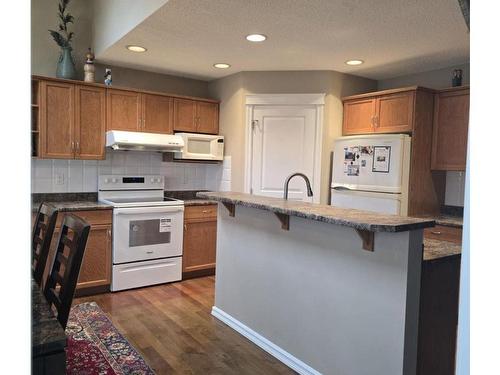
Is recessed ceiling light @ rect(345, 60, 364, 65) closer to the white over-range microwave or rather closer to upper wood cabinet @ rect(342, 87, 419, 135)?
upper wood cabinet @ rect(342, 87, 419, 135)

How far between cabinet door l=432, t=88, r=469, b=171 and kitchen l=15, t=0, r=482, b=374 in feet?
0.05

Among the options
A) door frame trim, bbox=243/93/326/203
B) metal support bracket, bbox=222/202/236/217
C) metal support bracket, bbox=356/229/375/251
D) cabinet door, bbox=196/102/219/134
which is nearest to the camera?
metal support bracket, bbox=356/229/375/251

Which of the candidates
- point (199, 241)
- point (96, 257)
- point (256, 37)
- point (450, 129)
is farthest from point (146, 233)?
point (450, 129)

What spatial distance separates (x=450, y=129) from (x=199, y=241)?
2838mm

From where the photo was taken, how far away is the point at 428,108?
3723mm

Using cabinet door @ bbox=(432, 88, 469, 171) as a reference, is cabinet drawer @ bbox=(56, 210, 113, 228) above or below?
below

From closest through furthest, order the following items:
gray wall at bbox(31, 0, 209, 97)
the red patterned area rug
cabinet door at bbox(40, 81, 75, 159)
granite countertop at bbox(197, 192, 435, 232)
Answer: granite countertop at bbox(197, 192, 435, 232), the red patterned area rug, cabinet door at bbox(40, 81, 75, 159), gray wall at bbox(31, 0, 209, 97)

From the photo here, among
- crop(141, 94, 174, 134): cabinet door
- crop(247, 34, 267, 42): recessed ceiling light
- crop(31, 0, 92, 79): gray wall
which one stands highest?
crop(31, 0, 92, 79): gray wall

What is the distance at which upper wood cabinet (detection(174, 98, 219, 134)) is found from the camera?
437cm

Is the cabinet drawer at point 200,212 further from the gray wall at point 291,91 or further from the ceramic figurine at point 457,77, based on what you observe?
the ceramic figurine at point 457,77

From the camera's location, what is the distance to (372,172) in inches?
148

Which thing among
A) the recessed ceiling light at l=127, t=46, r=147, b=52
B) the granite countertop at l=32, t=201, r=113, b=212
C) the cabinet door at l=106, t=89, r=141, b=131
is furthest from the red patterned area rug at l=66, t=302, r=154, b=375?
the recessed ceiling light at l=127, t=46, r=147, b=52

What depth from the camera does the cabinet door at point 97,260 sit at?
3.59 metres

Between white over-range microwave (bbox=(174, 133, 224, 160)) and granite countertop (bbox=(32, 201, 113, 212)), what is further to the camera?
white over-range microwave (bbox=(174, 133, 224, 160))
